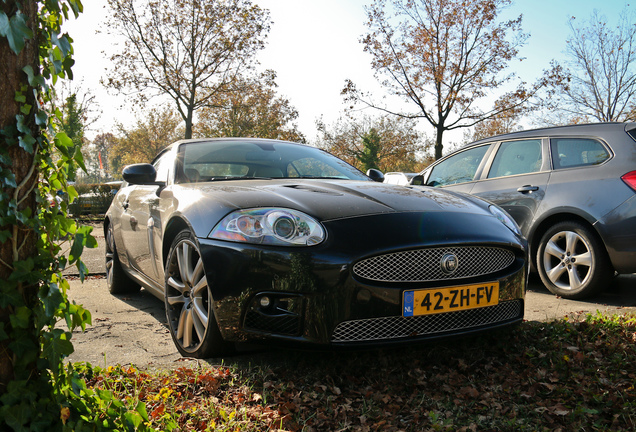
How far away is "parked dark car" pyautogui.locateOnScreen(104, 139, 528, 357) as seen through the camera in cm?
262

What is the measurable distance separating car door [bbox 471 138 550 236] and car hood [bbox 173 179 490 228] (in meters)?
1.98

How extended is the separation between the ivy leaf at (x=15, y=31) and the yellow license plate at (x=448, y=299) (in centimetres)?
191

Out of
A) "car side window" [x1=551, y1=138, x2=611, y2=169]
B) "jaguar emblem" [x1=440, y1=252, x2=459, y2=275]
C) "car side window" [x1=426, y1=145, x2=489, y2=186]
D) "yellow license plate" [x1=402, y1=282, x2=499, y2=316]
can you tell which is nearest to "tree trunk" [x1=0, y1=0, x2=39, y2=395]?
"yellow license plate" [x1=402, y1=282, x2=499, y2=316]

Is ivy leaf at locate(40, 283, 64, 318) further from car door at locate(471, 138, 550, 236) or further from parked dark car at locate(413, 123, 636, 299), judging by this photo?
car door at locate(471, 138, 550, 236)

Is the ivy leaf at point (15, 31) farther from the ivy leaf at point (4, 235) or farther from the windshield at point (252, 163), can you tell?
the windshield at point (252, 163)

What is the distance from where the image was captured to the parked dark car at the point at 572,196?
4500 mm

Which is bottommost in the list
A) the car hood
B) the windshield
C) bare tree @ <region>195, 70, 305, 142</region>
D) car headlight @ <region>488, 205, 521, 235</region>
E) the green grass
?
the green grass

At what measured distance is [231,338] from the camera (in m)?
2.75

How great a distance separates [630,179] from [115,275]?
187 inches

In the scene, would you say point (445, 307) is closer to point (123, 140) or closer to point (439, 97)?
point (439, 97)

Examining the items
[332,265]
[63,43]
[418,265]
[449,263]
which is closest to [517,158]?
[449,263]

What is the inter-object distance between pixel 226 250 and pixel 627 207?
3454mm

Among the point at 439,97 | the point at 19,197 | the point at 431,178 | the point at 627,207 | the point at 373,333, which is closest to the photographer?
the point at 19,197

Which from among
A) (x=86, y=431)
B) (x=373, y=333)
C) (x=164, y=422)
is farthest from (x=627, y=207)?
(x=86, y=431)
